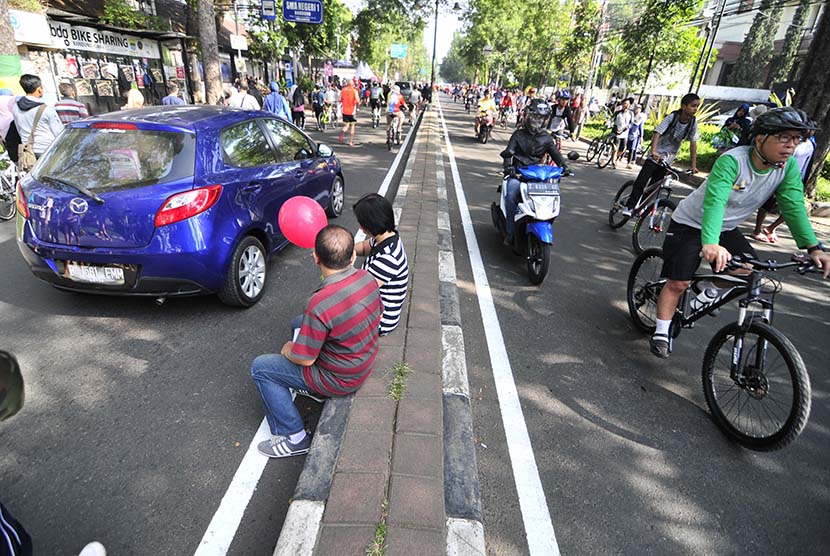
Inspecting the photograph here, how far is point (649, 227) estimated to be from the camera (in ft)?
20.9

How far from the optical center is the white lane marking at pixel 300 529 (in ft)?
6.21

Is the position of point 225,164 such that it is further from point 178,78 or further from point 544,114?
point 178,78

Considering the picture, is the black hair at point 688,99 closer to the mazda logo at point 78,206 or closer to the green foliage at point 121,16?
the mazda logo at point 78,206

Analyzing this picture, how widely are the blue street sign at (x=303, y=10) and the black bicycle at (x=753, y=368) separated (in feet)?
68.8

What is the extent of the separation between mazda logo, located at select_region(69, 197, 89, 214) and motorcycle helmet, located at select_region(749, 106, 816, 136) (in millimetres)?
4565

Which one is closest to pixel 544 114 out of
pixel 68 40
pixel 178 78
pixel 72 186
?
pixel 72 186

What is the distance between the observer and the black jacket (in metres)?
5.93

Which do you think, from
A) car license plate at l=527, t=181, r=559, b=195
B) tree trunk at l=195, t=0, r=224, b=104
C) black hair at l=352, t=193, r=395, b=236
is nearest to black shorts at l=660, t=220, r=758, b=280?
car license plate at l=527, t=181, r=559, b=195

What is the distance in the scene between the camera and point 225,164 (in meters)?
3.88

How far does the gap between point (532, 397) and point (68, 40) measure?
19023mm

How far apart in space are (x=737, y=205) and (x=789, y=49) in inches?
2058

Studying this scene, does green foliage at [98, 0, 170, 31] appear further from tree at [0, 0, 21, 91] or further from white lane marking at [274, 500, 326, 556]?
white lane marking at [274, 500, 326, 556]

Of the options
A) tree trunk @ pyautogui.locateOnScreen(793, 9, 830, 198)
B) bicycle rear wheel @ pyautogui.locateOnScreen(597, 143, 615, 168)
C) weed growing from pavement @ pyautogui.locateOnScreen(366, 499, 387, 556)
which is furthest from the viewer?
bicycle rear wheel @ pyautogui.locateOnScreen(597, 143, 615, 168)

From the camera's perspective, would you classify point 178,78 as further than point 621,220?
Yes
